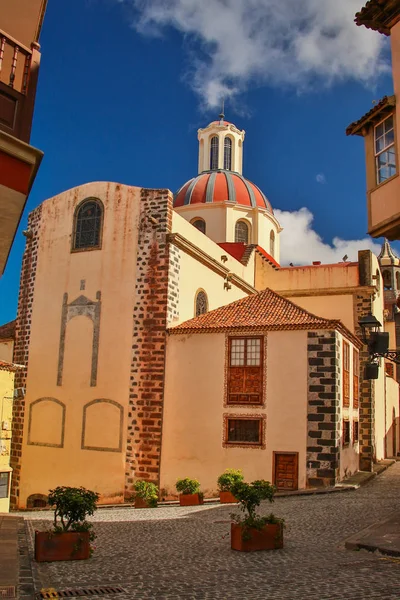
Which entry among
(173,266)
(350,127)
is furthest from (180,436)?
(350,127)

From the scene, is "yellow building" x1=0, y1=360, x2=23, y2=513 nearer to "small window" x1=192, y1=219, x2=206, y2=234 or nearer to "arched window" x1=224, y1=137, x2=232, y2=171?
"small window" x1=192, y1=219, x2=206, y2=234

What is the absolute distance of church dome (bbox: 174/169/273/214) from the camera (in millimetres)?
32000

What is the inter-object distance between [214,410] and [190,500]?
2.97 metres

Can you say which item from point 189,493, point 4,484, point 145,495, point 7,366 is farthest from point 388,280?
point 4,484

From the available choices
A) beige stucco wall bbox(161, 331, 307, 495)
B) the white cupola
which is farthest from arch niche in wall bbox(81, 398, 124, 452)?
the white cupola

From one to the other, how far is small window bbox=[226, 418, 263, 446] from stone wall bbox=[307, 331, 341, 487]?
150 centimetres

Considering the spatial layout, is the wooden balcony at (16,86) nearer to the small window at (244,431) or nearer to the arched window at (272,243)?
the small window at (244,431)

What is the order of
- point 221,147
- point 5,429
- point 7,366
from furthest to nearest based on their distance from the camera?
point 221,147 < point 7,366 < point 5,429

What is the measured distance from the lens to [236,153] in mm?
35375

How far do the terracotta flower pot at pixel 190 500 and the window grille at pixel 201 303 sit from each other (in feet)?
23.7

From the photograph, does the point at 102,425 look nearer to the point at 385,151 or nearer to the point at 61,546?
the point at 61,546

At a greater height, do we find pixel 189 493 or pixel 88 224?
pixel 88 224

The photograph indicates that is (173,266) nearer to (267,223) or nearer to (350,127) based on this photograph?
(350,127)

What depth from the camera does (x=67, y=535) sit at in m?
8.71
